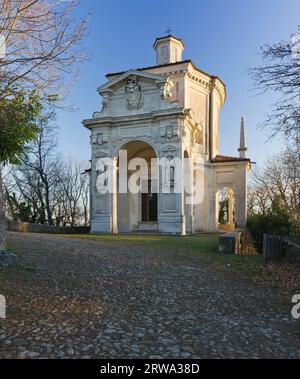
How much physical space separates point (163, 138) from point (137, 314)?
17932mm

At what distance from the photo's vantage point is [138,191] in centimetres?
2714

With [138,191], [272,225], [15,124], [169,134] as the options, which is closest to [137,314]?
[15,124]

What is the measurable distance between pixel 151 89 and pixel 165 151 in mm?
4450

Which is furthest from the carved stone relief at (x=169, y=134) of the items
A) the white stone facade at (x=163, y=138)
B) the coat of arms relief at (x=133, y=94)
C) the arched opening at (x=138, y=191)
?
the arched opening at (x=138, y=191)

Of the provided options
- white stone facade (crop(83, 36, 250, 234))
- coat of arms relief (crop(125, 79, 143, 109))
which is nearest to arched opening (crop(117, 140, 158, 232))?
white stone facade (crop(83, 36, 250, 234))

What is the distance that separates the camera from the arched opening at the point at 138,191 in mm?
25984

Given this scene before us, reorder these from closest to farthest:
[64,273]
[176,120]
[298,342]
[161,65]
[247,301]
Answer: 1. [298,342]
2. [247,301]
3. [64,273]
4. [176,120]
5. [161,65]

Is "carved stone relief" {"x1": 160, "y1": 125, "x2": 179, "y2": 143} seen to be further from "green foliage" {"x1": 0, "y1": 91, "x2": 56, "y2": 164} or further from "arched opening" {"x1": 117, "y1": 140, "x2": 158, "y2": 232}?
"green foliage" {"x1": 0, "y1": 91, "x2": 56, "y2": 164}

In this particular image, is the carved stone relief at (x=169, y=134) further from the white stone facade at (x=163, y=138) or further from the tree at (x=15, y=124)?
the tree at (x=15, y=124)

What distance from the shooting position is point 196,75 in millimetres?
27531

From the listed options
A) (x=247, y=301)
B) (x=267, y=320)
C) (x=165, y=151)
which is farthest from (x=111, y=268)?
(x=165, y=151)
